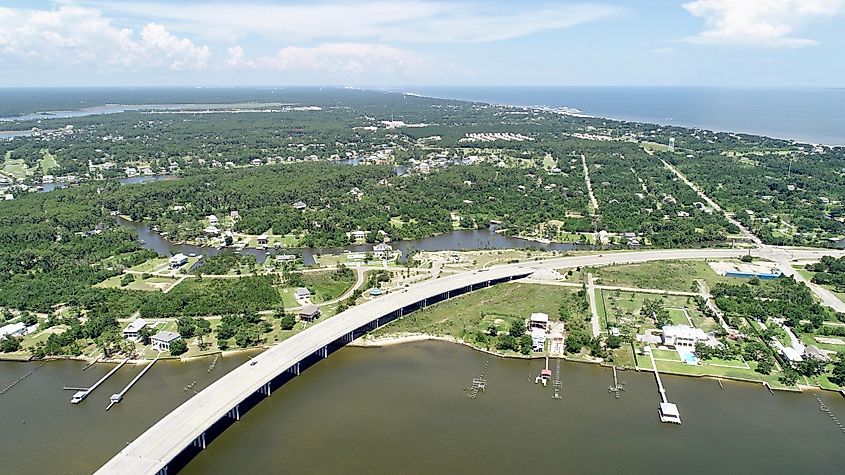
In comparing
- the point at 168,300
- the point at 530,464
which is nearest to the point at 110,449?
the point at 168,300

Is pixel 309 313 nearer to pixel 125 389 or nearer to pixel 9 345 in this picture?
pixel 125 389

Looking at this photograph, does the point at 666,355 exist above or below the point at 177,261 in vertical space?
below

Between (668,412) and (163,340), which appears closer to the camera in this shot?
(668,412)

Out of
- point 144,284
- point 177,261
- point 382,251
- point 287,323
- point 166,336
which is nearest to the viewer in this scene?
point 166,336

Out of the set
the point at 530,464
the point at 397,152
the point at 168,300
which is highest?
the point at 397,152

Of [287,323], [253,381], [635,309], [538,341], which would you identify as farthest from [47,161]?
[635,309]

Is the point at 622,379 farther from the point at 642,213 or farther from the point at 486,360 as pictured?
the point at 642,213

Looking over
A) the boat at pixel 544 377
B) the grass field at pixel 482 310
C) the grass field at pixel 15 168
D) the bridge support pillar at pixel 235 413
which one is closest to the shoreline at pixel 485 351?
the grass field at pixel 482 310
